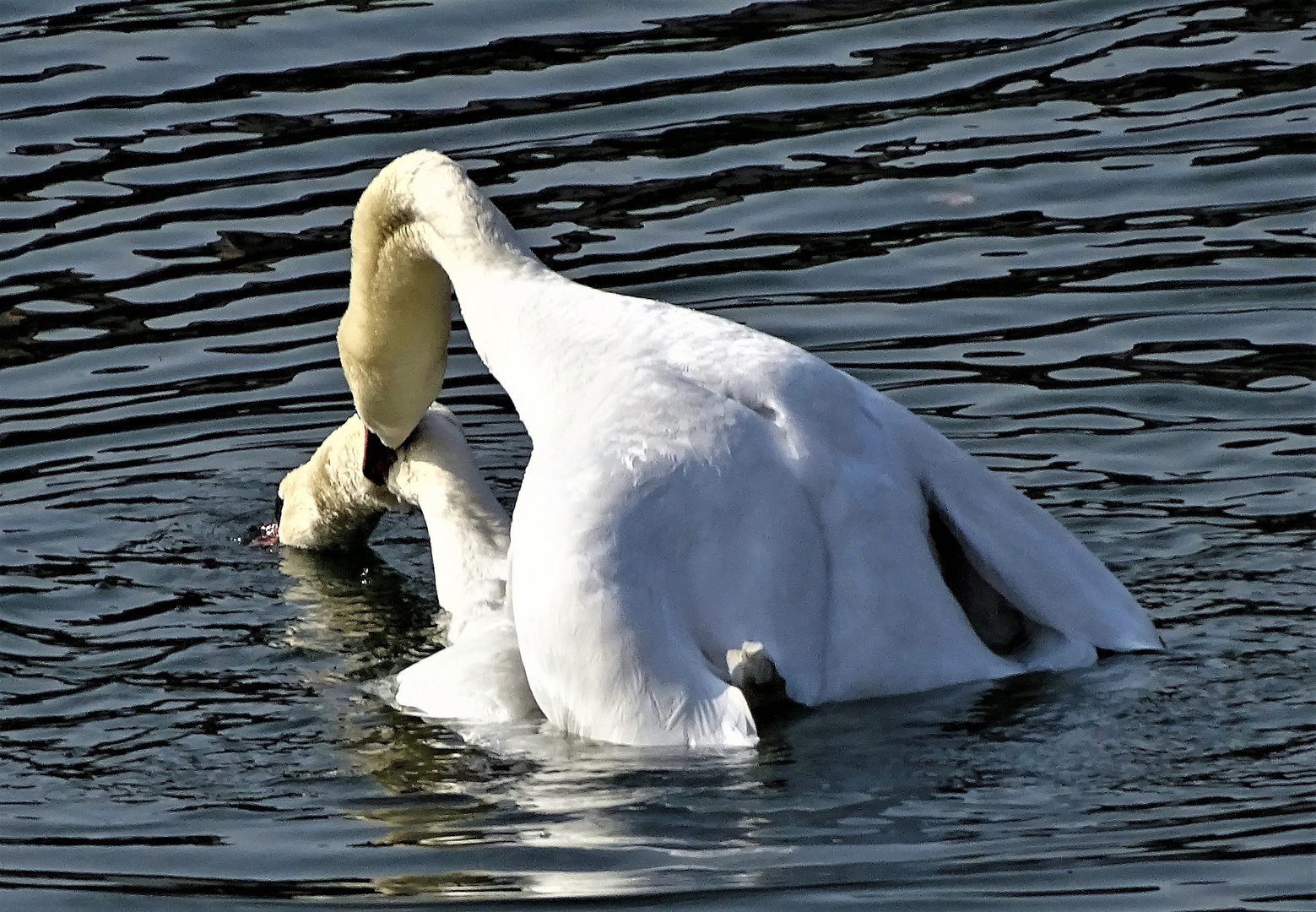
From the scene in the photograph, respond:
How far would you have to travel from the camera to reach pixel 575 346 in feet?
21.5

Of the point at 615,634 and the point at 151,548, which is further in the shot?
the point at 151,548

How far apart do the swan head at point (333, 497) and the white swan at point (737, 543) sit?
1807 millimetres

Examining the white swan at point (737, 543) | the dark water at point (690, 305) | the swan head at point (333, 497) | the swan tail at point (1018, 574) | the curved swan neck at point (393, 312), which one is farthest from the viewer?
the swan head at point (333, 497)

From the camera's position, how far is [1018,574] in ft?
20.8

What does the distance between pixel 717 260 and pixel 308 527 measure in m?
2.60

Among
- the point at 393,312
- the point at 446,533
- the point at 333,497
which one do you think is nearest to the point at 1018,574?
the point at 446,533

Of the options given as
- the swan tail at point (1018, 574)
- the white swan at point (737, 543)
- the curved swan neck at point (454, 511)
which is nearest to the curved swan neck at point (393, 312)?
the curved swan neck at point (454, 511)

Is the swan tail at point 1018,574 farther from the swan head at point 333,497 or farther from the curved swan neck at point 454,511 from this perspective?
the swan head at point 333,497

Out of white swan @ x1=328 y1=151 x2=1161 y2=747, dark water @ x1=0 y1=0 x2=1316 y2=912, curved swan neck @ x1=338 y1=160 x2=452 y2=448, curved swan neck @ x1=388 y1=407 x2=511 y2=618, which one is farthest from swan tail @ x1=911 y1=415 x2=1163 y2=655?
curved swan neck @ x1=338 y1=160 x2=452 y2=448

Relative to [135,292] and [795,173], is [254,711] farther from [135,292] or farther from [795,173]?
[795,173]

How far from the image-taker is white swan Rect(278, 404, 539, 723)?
6562 mm

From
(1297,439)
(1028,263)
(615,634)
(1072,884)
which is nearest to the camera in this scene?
(1072,884)

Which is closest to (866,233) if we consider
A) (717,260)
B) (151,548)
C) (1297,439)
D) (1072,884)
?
(717,260)

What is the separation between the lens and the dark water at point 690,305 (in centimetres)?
552
